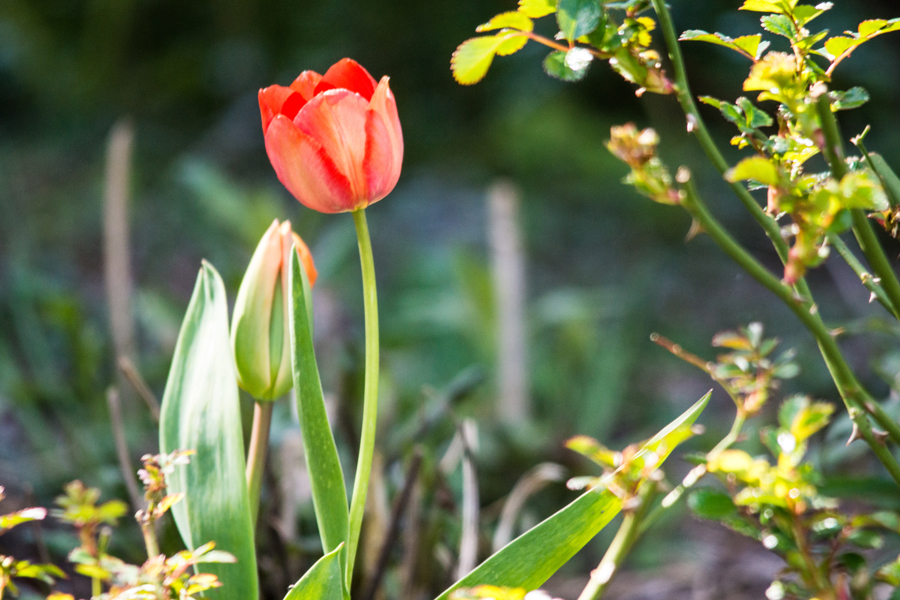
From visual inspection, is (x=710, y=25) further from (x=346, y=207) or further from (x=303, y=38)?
(x=346, y=207)

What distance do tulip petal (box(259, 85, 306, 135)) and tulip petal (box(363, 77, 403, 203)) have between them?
4cm

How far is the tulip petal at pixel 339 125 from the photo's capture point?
0.31 meters

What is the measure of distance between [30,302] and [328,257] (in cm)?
49

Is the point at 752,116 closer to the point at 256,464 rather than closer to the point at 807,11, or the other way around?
the point at 807,11

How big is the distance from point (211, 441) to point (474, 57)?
0.22 m

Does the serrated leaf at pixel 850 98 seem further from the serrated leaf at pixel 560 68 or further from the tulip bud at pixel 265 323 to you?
the tulip bud at pixel 265 323

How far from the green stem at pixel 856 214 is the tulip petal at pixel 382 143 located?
169 mm

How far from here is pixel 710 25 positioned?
1.69 meters

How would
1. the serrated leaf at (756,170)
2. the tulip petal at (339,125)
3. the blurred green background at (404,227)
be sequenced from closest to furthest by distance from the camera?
the serrated leaf at (756,170)
the tulip petal at (339,125)
the blurred green background at (404,227)

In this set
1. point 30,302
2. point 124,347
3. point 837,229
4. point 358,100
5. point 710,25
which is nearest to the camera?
point 837,229

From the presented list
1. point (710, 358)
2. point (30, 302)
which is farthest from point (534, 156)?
point (30, 302)

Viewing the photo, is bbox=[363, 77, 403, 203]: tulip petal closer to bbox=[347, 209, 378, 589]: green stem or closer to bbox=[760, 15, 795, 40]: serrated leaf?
bbox=[347, 209, 378, 589]: green stem

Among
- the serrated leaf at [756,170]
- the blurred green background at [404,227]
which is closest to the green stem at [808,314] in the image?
the serrated leaf at [756,170]

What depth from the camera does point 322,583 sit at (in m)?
0.29
